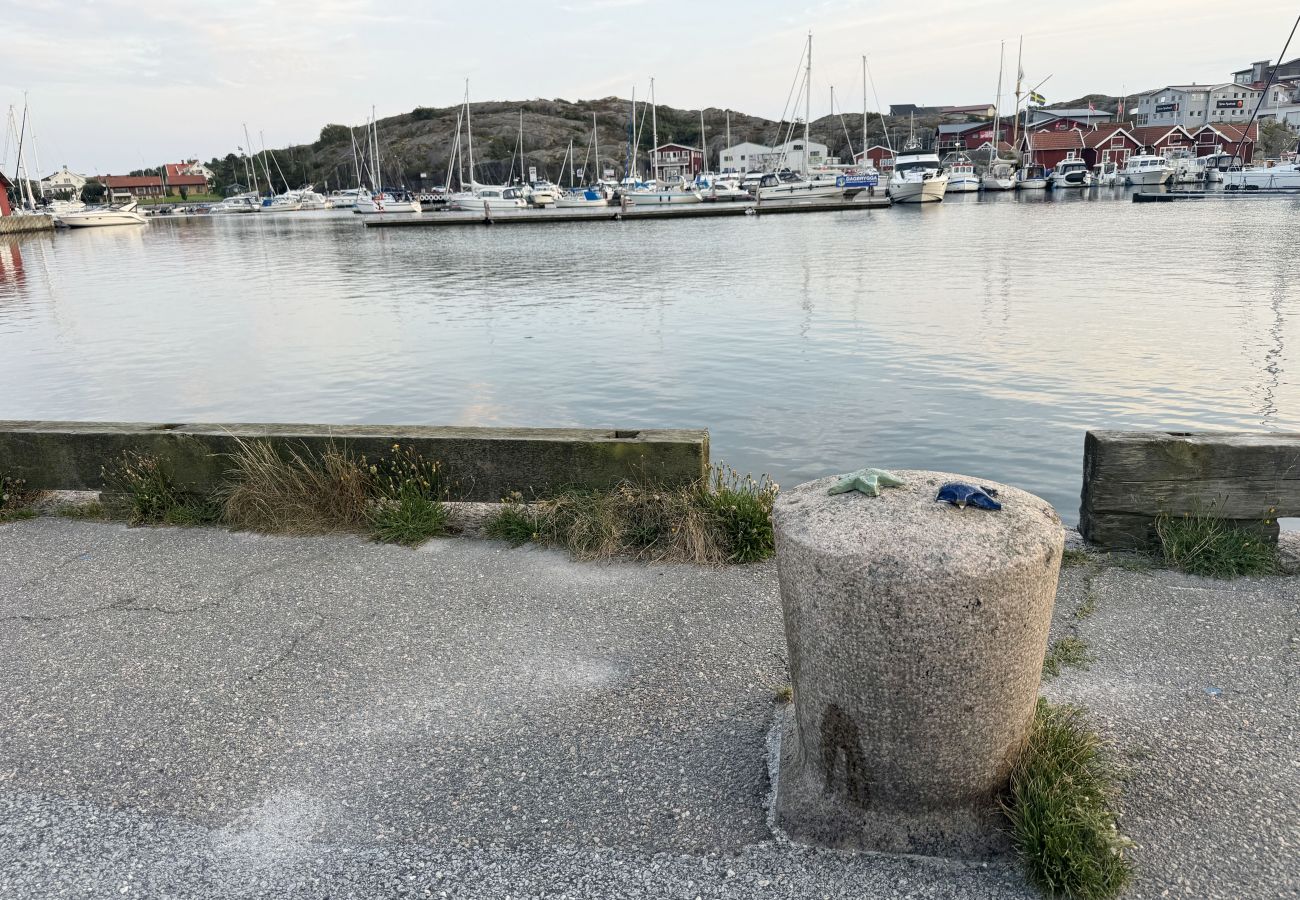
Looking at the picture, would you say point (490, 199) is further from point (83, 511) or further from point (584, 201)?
point (83, 511)

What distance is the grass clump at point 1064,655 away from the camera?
13.4 ft

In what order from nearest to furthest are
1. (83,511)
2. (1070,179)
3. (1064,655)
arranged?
(1064,655)
(83,511)
(1070,179)

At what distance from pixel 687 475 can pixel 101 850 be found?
352cm

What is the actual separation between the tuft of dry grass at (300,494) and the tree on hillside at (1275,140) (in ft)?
519

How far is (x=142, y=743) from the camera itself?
3.71 metres

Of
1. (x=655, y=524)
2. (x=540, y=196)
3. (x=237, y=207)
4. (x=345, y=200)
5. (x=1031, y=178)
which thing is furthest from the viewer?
(x=345, y=200)

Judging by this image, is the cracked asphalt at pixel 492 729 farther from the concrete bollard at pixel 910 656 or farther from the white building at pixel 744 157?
the white building at pixel 744 157

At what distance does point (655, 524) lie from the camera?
5.55 metres

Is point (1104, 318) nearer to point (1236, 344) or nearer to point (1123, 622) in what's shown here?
point (1236, 344)

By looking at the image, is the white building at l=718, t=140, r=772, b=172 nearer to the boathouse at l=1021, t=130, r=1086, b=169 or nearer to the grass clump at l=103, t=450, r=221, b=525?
the boathouse at l=1021, t=130, r=1086, b=169

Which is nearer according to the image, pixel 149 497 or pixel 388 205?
pixel 149 497

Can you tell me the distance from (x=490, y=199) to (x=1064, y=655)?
87036 mm

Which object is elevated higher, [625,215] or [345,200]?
[345,200]

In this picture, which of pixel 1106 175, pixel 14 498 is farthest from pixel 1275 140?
pixel 14 498
